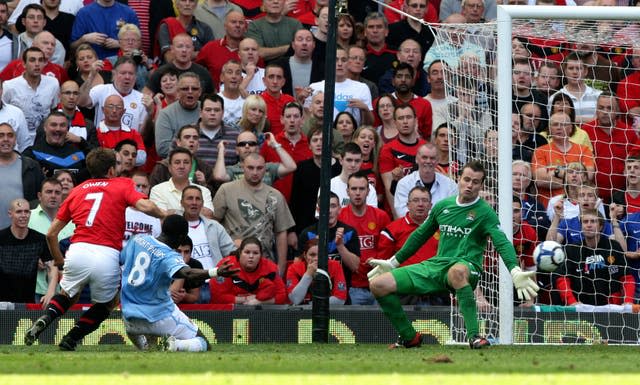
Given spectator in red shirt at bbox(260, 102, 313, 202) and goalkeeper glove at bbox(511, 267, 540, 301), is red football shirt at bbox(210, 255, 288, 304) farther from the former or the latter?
goalkeeper glove at bbox(511, 267, 540, 301)

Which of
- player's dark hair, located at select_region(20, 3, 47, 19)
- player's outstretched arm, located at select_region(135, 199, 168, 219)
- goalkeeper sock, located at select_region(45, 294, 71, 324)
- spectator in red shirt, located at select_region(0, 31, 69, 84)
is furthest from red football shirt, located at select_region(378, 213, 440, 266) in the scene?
player's dark hair, located at select_region(20, 3, 47, 19)

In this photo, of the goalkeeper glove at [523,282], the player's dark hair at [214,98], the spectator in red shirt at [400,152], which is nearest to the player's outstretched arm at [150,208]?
the goalkeeper glove at [523,282]

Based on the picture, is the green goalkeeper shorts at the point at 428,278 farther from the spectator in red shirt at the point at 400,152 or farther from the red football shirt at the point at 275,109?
the red football shirt at the point at 275,109

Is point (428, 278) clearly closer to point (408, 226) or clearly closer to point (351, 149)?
point (408, 226)

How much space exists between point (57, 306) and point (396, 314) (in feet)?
10.1

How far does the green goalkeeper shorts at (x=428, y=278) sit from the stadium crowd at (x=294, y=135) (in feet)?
6.01

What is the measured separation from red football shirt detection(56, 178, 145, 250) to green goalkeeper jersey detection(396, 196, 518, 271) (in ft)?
9.22

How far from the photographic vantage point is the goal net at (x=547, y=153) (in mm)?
13578

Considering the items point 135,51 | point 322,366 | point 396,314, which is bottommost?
point 322,366

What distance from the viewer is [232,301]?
14.4 meters

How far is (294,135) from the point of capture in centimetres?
1667

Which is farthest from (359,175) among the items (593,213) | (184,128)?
(593,213)

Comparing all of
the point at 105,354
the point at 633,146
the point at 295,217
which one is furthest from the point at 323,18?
the point at 105,354

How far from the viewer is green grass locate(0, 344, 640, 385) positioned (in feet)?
27.3
